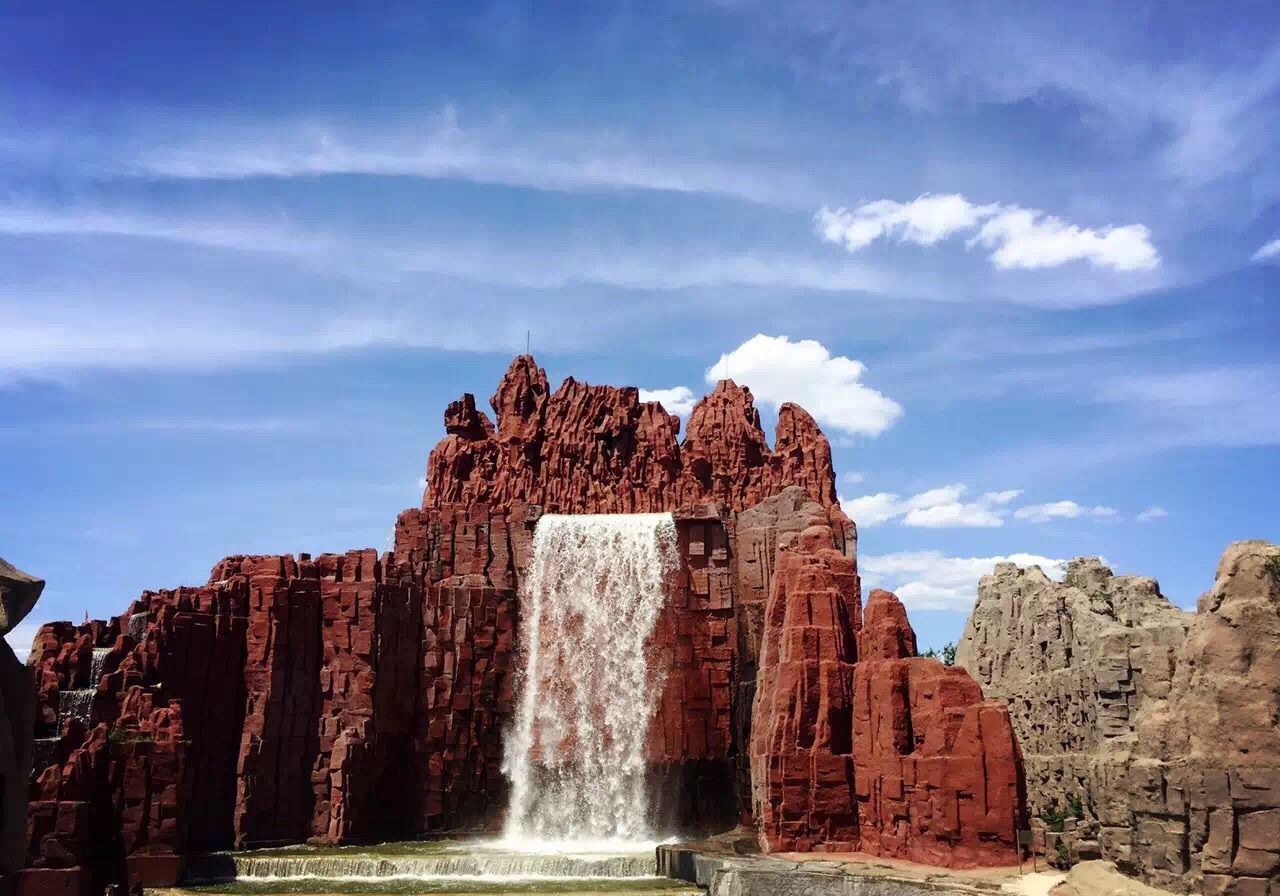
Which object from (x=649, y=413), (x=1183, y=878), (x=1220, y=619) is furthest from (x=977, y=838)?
(x=649, y=413)

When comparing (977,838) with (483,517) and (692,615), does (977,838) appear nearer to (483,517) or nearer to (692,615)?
(692,615)

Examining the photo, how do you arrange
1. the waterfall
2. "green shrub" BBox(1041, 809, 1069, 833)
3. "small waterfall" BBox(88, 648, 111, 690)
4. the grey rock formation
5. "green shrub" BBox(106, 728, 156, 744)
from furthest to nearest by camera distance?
1. the waterfall
2. "small waterfall" BBox(88, 648, 111, 690)
3. "green shrub" BBox(106, 728, 156, 744)
4. "green shrub" BBox(1041, 809, 1069, 833)
5. the grey rock formation

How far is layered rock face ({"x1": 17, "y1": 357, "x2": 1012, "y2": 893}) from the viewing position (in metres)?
35.6

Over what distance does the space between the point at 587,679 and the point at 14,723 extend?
40.3 meters

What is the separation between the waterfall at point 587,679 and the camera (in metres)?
48.3

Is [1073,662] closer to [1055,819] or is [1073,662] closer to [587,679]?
[1055,819]

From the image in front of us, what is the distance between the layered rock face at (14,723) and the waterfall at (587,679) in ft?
125

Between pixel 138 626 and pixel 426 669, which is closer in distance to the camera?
pixel 138 626

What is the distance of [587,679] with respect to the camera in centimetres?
5078

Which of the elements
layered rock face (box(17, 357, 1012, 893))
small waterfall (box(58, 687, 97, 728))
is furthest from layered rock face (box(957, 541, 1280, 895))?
small waterfall (box(58, 687, 97, 728))

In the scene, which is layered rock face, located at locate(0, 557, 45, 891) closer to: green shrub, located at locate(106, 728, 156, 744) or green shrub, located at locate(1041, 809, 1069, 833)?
green shrub, located at locate(106, 728, 156, 744)

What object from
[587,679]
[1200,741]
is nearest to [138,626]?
[587,679]

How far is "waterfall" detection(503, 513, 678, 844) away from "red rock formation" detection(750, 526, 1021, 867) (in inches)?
410

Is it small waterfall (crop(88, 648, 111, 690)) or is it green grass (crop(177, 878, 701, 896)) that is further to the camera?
small waterfall (crop(88, 648, 111, 690))
